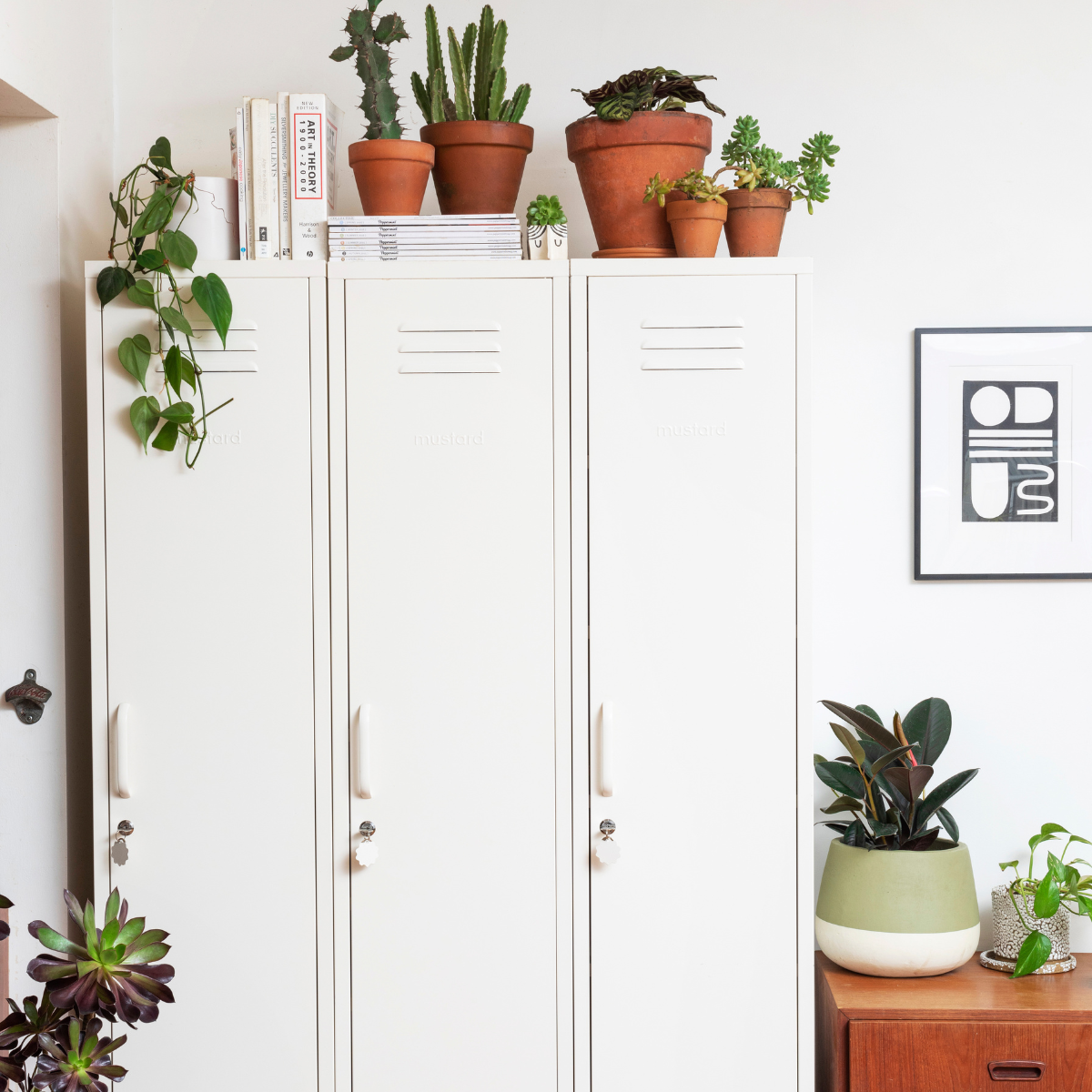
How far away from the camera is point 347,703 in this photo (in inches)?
67.4

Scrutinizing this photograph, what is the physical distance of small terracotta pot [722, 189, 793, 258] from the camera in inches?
68.9

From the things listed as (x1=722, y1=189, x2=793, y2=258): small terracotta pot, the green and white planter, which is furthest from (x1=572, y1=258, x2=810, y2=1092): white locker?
the green and white planter

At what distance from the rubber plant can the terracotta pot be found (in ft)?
4.38

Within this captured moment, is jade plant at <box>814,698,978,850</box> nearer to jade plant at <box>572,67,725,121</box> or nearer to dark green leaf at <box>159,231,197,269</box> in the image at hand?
jade plant at <box>572,67,725,121</box>

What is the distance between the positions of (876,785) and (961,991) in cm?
41

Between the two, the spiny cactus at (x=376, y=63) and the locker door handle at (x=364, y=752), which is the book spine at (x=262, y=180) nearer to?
the spiny cactus at (x=376, y=63)

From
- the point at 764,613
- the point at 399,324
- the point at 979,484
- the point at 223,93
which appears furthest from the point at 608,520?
the point at 223,93

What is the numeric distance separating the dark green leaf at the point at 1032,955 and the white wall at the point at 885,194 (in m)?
0.28

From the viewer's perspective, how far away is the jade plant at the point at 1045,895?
1856 mm

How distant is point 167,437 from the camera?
168cm

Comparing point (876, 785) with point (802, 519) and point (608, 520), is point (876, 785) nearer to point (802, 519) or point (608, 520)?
point (802, 519)

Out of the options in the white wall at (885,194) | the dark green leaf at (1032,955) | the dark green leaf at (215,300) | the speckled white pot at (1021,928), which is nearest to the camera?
the dark green leaf at (215,300)

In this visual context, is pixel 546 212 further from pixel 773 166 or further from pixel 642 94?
pixel 773 166

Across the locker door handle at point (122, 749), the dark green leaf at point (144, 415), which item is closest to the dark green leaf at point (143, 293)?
the dark green leaf at point (144, 415)
